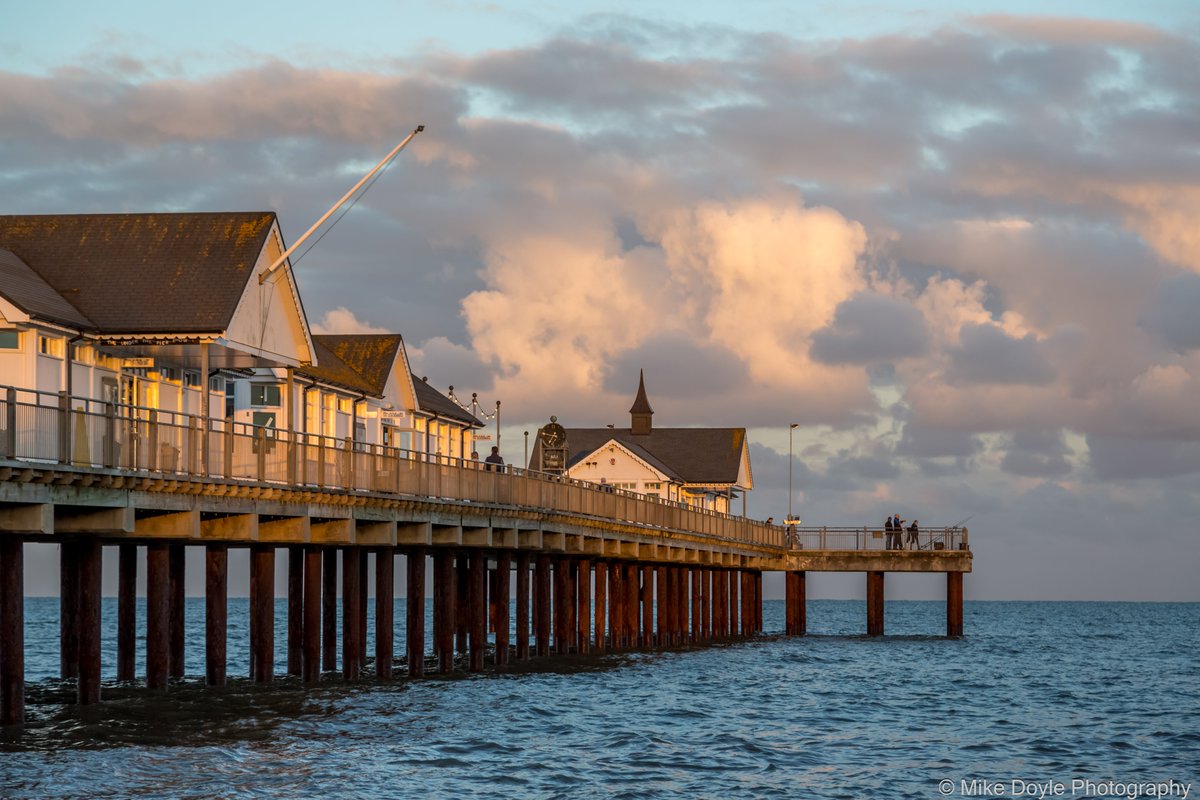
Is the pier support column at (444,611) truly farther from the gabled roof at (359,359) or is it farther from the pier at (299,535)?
the gabled roof at (359,359)

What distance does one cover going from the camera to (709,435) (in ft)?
371

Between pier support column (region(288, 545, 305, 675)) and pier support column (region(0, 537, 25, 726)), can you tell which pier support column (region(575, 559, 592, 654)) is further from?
pier support column (region(0, 537, 25, 726))

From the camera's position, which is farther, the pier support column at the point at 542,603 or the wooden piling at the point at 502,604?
the pier support column at the point at 542,603

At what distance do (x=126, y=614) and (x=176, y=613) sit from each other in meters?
5.66

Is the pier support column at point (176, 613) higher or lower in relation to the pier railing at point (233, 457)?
→ lower

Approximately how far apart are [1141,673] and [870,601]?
23.1 m

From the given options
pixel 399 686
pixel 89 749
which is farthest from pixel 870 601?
pixel 89 749

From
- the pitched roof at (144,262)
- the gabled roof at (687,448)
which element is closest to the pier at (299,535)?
the pitched roof at (144,262)

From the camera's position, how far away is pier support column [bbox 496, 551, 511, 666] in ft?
170

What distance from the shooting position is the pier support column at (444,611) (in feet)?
155

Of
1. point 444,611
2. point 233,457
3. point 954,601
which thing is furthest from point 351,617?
point 954,601

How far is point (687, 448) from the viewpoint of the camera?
112 meters

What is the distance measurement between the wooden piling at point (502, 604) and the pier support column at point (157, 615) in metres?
17.5

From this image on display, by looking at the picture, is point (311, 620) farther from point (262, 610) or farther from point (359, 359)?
point (359, 359)
